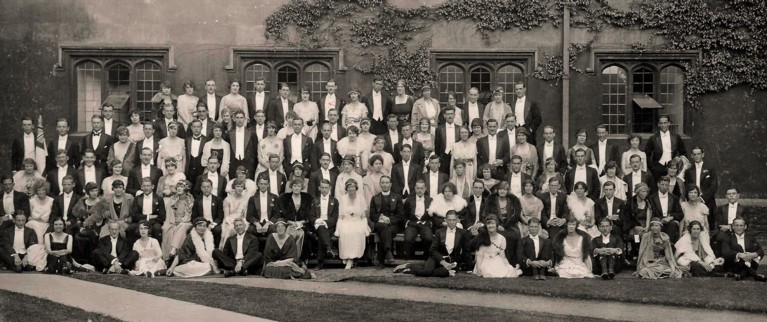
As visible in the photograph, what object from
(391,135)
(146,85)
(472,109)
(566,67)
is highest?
(566,67)

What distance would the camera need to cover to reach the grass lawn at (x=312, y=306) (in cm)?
1021

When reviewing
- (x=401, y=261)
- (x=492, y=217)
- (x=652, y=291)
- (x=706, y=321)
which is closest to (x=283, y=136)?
(x=401, y=261)

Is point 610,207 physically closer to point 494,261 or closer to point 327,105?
point 494,261

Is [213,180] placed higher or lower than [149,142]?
lower

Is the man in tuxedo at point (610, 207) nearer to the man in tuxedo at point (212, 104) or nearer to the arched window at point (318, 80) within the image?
the man in tuxedo at point (212, 104)

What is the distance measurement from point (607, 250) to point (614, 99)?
645cm

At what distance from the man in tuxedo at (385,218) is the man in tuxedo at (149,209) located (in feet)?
10.0

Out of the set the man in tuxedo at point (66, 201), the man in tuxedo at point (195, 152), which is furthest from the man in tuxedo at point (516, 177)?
the man in tuxedo at point (66, 201)

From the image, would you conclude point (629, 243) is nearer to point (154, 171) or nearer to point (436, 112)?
point (436, 112)

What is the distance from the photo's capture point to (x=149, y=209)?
47.4 ft

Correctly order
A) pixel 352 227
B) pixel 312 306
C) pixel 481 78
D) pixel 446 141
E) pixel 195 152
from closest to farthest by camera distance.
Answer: pixel 312 306
pixel 352 227
pixel 195 152
pixel 446 141
pixel 481 78

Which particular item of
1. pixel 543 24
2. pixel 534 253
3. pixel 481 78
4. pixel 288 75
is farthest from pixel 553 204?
pixel 288 75

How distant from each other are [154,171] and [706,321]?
8494 mm

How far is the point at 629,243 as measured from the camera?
14.8 m
